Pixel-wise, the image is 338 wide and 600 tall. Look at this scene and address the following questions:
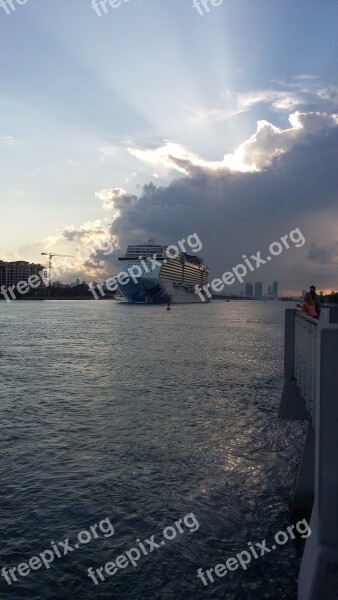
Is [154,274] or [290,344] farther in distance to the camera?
[154,274]

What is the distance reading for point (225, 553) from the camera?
7906 mm

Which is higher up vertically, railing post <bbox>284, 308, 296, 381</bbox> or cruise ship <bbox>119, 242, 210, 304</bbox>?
cruise ship <bbox>119, 242, 210, 304</bbox>

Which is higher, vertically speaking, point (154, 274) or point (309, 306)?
point (154, 274)

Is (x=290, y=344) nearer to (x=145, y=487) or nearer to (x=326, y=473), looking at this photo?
(x=145, y=487)

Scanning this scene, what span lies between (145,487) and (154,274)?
142271 mm

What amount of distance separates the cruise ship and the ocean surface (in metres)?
Answer: 130

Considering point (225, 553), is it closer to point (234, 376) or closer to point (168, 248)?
point (234, 376)

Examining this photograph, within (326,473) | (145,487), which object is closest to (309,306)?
(326,473)

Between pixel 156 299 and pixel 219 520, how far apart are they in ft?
503

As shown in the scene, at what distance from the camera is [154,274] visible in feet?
499

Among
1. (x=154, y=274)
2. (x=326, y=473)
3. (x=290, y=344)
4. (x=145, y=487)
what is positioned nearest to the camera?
(x=326, y=473)

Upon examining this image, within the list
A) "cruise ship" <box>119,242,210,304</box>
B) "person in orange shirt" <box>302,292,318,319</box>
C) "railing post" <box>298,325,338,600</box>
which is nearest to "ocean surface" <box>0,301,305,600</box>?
"railing post" <box>298,325,338,600</box>

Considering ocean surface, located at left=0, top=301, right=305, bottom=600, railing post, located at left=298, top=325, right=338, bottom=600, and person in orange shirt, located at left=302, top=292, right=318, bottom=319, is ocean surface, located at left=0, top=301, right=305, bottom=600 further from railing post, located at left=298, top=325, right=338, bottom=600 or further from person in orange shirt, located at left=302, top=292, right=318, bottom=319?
person in orange shirt, located at left=302, top=292, right=318, bottom=319

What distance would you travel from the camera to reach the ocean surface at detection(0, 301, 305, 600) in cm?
729
